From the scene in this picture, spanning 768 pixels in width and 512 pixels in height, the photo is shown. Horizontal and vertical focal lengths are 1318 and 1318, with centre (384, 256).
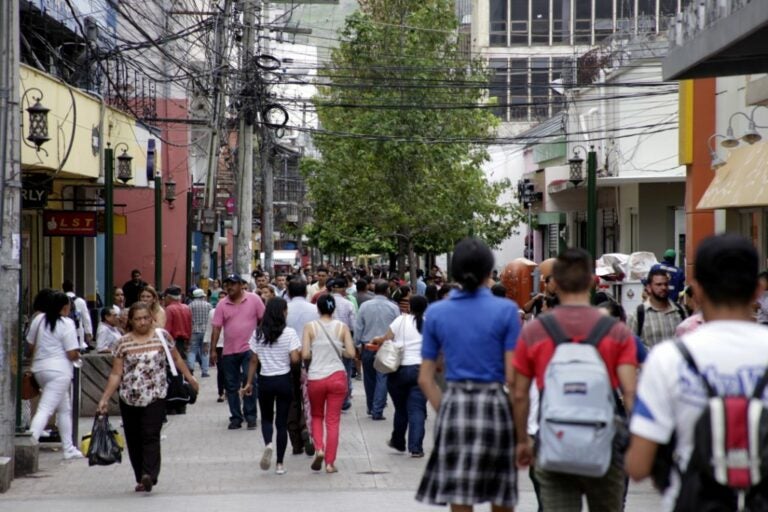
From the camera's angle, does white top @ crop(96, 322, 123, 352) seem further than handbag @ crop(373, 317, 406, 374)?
Yes

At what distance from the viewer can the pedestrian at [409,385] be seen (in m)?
13.0

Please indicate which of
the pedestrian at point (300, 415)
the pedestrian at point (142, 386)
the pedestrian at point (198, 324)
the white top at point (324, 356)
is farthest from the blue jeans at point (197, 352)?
the pedestrian at point (142, 386)

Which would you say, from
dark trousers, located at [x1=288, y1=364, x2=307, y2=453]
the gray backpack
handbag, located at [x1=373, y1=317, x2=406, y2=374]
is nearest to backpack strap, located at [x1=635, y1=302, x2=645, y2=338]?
handbag, located at [x1=373, y1=317, x2=406, y2=374]

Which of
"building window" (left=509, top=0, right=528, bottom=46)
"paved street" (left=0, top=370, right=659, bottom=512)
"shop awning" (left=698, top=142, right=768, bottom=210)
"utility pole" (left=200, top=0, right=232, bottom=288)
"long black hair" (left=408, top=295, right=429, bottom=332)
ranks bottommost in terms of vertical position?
"paved street" (left=0, top=370, right=659, bottom=512)

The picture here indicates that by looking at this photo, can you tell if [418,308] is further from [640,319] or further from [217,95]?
[217,95]

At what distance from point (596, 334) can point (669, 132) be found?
94.0ft

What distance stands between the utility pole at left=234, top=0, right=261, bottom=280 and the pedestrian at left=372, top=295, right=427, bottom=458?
1803 centimetres

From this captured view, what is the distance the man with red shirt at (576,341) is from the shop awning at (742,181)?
39.6ft

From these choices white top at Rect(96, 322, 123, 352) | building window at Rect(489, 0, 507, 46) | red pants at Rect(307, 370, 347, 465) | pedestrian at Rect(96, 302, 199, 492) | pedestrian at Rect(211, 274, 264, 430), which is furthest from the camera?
building window at Rect(489, 0, 507, 46)

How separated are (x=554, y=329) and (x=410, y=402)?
7.18 meters

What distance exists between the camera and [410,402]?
13.0 meters

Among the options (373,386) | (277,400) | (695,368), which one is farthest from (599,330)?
(373,386)

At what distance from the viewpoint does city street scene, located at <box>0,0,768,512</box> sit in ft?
18.9

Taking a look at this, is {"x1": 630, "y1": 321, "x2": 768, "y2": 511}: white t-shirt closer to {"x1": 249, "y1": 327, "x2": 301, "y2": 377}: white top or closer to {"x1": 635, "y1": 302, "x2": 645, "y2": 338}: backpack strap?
{"x1": 635, "y1": 302, "x2": 645, "y2": 338}: backpack strap
